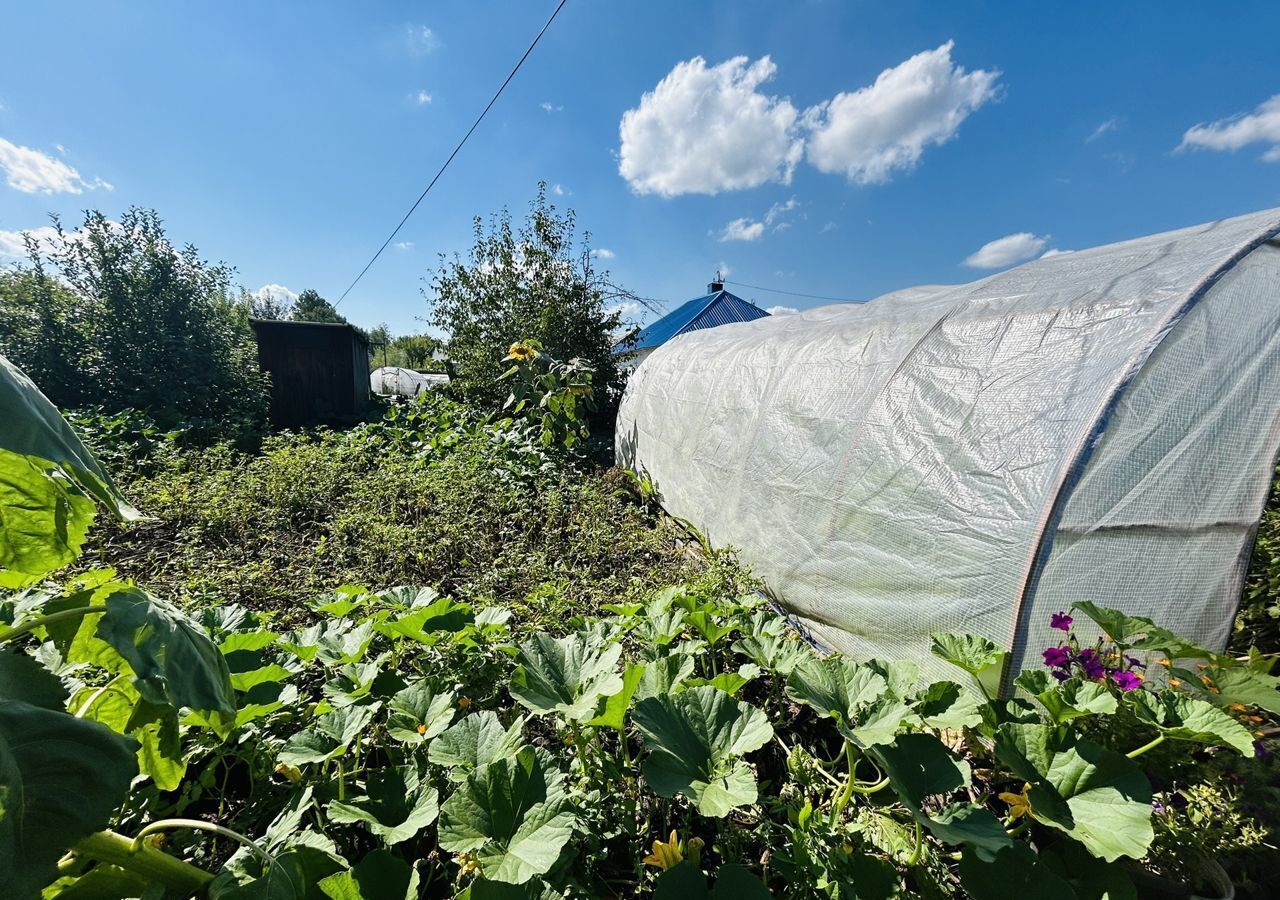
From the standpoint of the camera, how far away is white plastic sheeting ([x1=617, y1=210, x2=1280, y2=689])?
5.08 ft

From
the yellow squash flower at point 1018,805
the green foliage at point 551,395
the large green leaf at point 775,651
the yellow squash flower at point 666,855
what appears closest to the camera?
the yellow squash flower at point 666,855

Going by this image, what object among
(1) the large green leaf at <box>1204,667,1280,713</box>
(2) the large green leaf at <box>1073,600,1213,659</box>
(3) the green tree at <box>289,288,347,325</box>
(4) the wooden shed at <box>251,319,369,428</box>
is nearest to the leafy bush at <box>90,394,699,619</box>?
(2) the large green leaf at <box>1073,600,1213,659</box>

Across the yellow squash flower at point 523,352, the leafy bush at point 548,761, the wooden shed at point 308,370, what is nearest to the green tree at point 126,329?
the wooden shed at point 308,370

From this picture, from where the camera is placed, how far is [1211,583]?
1534mm

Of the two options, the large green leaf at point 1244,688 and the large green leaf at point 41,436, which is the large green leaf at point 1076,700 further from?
the large green leaf at point 41,436

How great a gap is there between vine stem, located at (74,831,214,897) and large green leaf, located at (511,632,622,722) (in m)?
0.56

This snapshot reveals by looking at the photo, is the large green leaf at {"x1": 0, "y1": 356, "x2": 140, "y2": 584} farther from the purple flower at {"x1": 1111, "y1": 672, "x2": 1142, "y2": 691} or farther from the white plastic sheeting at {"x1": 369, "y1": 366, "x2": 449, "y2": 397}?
the white plastic sheeting at {"x1": 369, "y1": 366, "x2": 449, "y2": 397}

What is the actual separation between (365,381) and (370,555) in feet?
30.4

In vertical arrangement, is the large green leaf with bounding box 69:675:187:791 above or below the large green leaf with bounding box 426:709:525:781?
above

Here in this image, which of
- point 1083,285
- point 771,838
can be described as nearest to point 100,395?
point 771,838

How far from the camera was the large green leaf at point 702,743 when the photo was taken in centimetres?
95

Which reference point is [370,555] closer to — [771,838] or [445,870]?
[445,870]

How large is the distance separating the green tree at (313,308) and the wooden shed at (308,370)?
32.4 metres

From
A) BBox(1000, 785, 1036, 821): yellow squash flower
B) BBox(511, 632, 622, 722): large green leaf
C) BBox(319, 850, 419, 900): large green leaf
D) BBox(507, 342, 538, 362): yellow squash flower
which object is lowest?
BBox(1000, 785, 1036, 821): yellow squash flower
